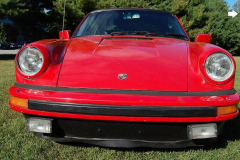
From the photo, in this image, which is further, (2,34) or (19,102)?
(2,34)

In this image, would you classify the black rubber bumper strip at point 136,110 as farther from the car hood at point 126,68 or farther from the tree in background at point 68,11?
the tree in background at point 68,11

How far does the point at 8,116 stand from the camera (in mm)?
3016

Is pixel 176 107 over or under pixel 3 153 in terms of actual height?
over

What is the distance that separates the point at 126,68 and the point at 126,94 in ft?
0.80

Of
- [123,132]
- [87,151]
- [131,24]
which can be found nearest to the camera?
[123,132]

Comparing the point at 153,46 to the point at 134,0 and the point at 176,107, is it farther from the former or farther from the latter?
the point at 134,0

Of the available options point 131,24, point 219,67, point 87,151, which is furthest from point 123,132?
point 131,24

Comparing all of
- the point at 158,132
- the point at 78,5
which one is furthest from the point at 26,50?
the point at 78,5

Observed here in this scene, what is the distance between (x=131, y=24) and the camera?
2.90 m

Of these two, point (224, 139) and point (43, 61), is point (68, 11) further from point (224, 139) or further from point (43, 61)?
point (224, 139)

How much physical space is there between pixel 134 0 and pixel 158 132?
20.4 m

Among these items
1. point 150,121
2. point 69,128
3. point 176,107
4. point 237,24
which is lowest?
point 237,24

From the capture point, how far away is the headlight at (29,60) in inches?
74.5

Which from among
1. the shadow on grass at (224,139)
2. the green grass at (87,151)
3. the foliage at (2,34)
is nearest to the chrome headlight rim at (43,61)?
the green grass at (87,151)
